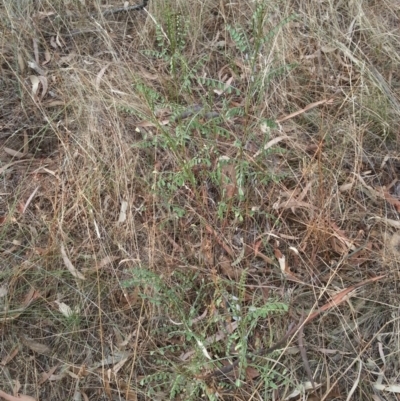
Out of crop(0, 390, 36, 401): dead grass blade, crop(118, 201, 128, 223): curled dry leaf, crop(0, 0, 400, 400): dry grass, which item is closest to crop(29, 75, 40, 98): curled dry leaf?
crop(0, 0, 400, 400): dry grass

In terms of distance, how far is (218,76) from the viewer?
96.2 inches

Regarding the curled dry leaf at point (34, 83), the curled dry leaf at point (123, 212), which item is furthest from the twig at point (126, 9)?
the curled dry leaf at point (123, 212)

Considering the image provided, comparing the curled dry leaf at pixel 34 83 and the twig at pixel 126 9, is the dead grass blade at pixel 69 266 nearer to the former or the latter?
the curled dry leaf at pixel 34 83

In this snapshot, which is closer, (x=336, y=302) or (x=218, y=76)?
(x=336, y=302)

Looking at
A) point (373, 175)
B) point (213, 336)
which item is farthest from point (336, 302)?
point (373, 175)

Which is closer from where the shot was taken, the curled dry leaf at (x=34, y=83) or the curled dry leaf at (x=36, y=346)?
the curled dry leaf at (x=36, y=346)

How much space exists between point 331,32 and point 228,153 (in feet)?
2.46

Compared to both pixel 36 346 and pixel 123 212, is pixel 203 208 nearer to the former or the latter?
pixel 123 212

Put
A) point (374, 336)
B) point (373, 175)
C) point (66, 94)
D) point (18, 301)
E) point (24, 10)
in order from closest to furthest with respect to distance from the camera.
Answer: point (374, 336) < point (18, 301) < point (373, 175) < point (66, 94) < point (24, 10)

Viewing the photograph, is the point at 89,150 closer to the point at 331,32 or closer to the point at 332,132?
the point at 332,132

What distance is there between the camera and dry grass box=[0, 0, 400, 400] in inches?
71.2

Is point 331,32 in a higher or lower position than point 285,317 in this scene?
higher

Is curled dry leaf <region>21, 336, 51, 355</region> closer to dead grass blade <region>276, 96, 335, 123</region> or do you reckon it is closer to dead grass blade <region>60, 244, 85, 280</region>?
dead grass blade <region>60, 244, 85, 280</region>

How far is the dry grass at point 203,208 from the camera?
5.93 feet
